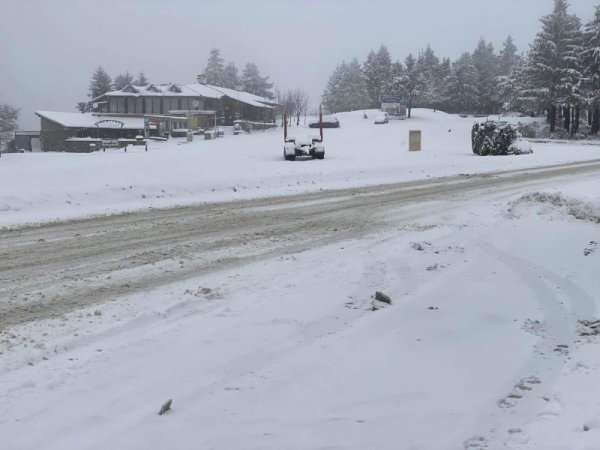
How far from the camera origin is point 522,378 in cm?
448

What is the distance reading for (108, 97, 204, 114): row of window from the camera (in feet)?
255

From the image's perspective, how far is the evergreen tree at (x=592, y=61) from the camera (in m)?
55.0

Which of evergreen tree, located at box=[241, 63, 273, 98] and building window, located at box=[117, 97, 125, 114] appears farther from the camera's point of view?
evergreen tree, located at box=[241, 63, 273, 98]

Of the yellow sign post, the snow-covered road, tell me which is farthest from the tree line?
the snow-covered road

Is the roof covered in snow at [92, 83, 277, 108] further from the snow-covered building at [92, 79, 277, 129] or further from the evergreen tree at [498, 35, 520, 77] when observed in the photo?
the evergreen tree at [498, 35, 520, 77]

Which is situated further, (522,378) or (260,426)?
(522,378)

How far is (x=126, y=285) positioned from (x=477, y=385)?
4.20m

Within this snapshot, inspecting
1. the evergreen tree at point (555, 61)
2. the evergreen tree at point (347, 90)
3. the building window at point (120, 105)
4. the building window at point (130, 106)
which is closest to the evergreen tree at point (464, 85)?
the evergreen tree at point (347, 90)

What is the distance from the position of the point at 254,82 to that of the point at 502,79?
154 feet

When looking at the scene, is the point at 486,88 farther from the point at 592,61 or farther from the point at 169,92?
the point at 169,92

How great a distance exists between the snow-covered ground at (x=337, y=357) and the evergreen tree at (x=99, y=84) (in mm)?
90769

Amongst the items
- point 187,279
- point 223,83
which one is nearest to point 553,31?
point 187,279

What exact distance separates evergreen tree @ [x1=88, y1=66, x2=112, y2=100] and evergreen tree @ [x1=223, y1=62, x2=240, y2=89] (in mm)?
29316

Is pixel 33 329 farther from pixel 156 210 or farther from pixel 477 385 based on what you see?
pixel 156 210
